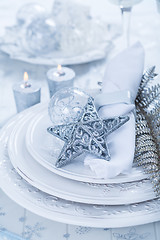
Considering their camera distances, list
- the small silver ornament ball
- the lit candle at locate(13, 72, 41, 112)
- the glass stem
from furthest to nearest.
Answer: the glass stem < the lit candle at locate(13, 72, 41, 112) < the small silver ornament ball

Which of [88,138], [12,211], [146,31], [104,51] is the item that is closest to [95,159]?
[88,138]

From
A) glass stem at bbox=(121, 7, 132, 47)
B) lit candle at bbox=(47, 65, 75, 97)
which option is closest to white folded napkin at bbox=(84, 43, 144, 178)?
lit candle at bbox=(47, 65, 75, 97)

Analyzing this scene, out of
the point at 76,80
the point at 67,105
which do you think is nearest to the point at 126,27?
the point at 76,80

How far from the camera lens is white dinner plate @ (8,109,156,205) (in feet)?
A: 1.78

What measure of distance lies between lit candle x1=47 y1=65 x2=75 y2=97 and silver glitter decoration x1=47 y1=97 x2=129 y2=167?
0.25 m

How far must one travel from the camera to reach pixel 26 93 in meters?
0.84

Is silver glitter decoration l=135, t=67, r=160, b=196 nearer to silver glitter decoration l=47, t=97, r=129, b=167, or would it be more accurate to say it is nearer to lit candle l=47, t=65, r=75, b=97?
silver glitter decoration l=47, t=97, r=129, b=167

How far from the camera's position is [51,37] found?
1141 millimetres

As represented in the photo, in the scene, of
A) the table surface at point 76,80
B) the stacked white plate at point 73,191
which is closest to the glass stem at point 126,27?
the table surface at point 76,80

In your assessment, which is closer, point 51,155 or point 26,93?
point 51,155

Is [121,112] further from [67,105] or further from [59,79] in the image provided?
[59,79]

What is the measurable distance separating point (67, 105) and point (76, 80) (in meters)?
0.37

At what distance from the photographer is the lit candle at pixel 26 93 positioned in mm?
842

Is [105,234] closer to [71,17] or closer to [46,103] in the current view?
[46,103]
